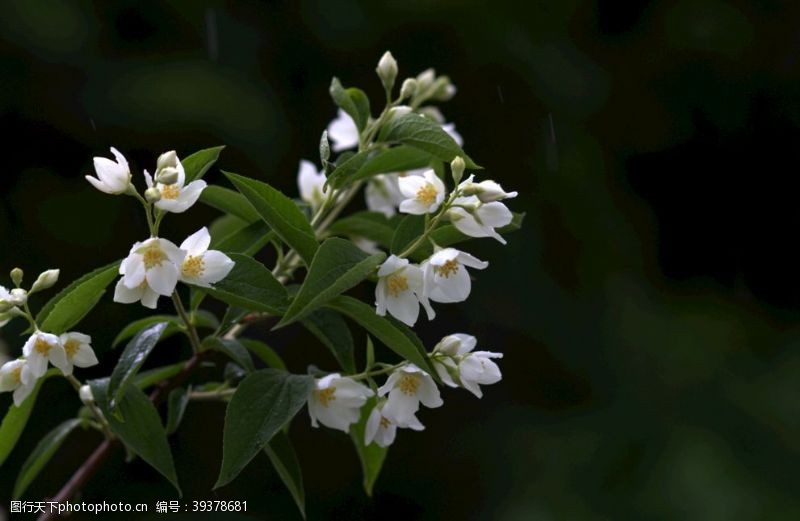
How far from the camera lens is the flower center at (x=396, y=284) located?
2.40ft

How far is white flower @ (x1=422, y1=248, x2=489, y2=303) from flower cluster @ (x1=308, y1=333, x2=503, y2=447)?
3cm

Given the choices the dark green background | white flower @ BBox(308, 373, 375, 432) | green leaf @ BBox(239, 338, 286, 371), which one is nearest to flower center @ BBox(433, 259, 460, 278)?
white flower @ BBox(308, 373, 375, 432)

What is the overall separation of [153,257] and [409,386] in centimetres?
22

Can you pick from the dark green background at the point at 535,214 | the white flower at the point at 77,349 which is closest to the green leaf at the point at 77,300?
the white flower at the point at 77,349

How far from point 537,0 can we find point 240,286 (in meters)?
2.40

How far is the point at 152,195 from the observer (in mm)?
666

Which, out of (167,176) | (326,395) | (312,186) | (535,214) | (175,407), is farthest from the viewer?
(535,214)

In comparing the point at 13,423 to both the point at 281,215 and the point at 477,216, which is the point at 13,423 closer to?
the point at 281,215

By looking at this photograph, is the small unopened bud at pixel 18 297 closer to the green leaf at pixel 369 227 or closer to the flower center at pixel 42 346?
the flower center at pixel 42 346

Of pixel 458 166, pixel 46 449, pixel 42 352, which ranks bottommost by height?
pixel 46 449

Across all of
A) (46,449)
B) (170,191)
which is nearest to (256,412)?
(170,191)

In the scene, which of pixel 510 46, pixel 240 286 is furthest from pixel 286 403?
pixel 510 46

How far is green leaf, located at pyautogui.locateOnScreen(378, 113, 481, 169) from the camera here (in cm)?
80

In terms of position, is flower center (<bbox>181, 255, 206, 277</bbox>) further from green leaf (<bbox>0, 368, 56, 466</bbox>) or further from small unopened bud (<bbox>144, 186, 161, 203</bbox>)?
green leaf (<bbox>0, 368, 56, 466</bbox>)
